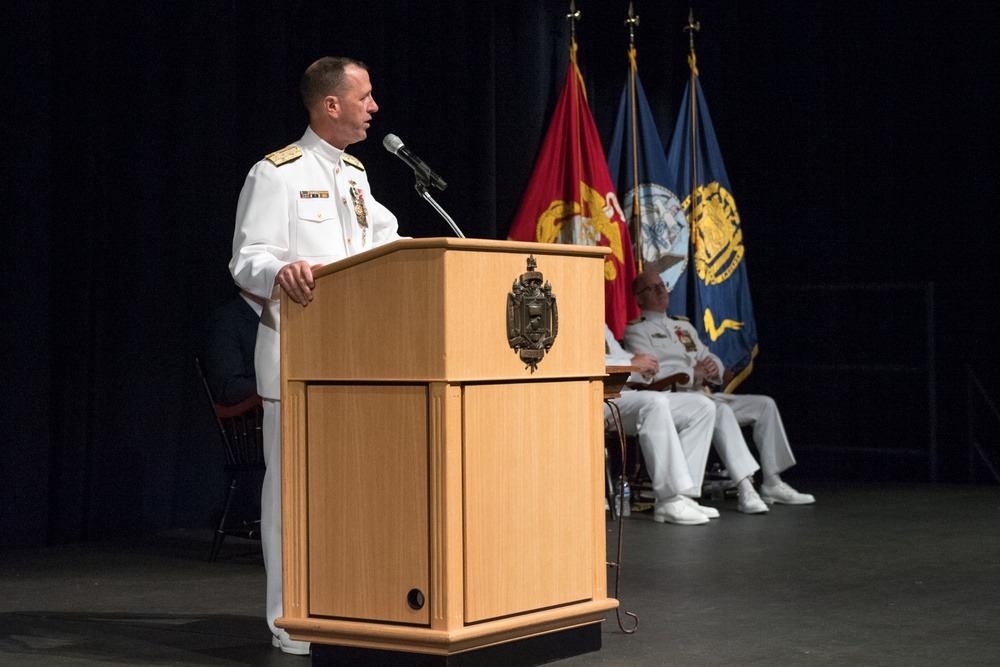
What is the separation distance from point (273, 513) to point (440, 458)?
73 cm

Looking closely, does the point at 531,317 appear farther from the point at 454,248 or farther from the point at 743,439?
the point at 743,439

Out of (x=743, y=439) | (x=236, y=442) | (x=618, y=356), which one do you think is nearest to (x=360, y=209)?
(x=236, y=442)

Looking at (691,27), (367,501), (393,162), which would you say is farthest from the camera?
(691,27)

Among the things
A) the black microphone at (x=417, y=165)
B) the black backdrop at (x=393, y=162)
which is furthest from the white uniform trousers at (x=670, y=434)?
the black microphone at (x=417, y=165)

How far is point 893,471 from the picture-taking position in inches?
299

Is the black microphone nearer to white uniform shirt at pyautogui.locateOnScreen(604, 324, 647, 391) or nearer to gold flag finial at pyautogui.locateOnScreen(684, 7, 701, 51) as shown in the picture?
white uniform shirt at pyautogui.locateOnScreen(604, 324, 647, 391)

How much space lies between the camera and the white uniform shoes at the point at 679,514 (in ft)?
18.6

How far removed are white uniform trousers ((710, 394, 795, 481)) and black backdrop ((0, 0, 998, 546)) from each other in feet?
4.97

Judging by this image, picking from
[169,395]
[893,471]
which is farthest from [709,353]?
[169,395]

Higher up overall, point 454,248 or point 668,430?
point 454,248

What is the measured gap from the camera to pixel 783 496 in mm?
6355

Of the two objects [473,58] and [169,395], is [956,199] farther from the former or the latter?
[169,395]

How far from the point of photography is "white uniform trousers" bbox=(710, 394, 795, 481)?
241 inches

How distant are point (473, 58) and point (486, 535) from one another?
14.3ft
